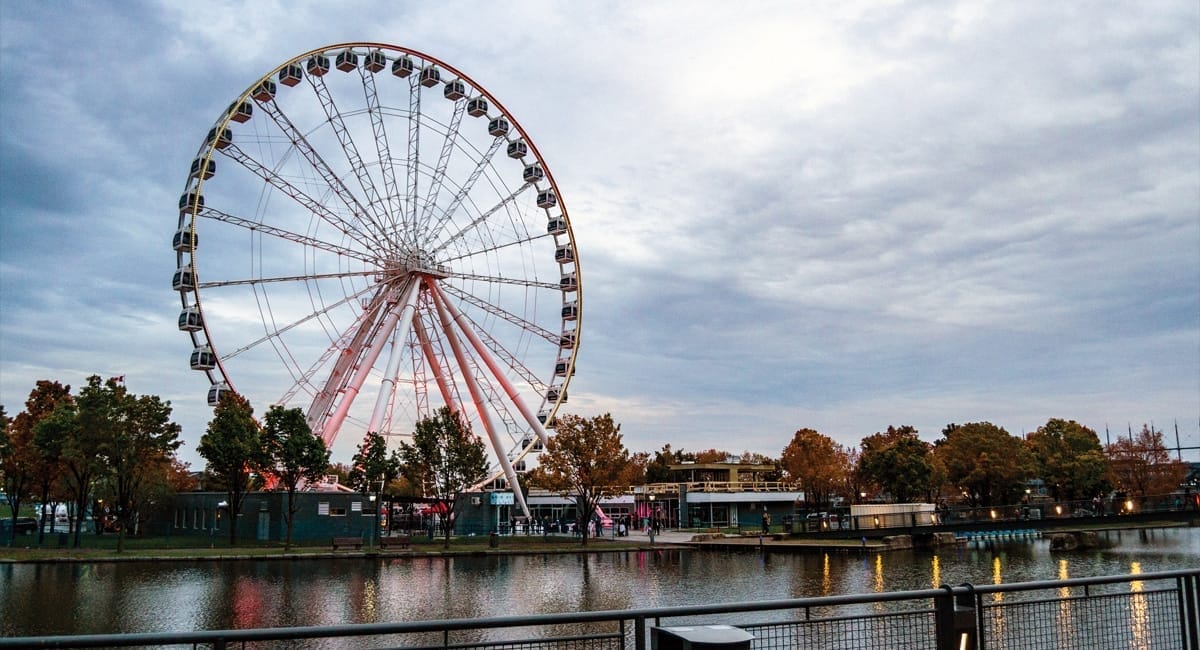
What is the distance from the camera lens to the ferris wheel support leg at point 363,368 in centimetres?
5009

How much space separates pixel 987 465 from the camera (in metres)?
77.1

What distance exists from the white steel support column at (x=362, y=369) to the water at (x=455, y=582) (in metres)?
8.84

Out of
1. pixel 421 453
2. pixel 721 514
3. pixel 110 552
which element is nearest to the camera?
pixel 110 552

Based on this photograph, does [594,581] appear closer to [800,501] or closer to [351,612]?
[351,612]

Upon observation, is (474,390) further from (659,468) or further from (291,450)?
(659,468)

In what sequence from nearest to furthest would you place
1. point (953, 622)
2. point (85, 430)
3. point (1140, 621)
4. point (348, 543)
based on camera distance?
point (953, 622)
point (1140, 621)
point (85, 430)
point (348, 543)

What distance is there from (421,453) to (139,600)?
92.4 feet

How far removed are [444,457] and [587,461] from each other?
940cm

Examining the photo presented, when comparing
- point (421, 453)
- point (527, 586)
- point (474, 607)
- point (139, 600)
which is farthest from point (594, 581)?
point (421, 453)

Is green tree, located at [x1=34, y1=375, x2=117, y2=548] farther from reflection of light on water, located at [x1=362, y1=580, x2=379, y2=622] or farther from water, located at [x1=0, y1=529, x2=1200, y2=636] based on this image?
reflection of light on water, located at [x1=362, y1=580, x2=379, y2=622]

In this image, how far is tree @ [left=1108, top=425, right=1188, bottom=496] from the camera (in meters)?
89.4

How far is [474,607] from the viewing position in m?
24.9

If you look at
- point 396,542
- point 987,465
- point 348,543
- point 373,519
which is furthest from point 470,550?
point 987,465

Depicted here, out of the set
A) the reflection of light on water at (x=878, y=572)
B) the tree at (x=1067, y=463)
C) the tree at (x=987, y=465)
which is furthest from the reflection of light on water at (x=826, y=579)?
the tree at (x=1067, y=463)
